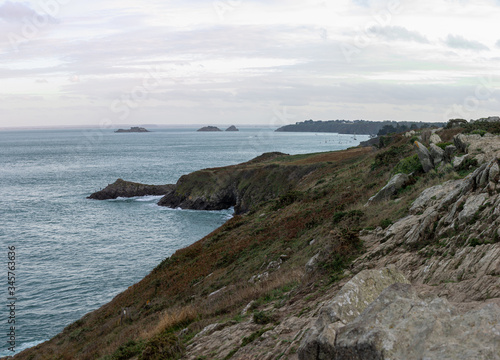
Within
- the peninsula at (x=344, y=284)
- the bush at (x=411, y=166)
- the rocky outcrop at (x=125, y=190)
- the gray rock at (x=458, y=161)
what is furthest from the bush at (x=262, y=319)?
the rocky outcrop at (x=125, y=190)

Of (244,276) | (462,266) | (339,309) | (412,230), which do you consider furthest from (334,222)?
(339,309)

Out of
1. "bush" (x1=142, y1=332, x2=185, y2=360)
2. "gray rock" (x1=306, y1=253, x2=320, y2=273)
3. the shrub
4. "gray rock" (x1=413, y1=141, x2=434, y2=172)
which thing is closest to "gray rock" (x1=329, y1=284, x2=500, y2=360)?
"bush" (x1=142, y1=332, x2=185, y2=360)

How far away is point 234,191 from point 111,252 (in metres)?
31.7

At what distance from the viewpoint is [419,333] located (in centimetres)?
565

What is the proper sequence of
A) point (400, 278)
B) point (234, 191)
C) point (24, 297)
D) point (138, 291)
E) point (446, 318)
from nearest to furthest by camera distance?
point (446, 318) → point (400, 278) → point (138, 291) → point (24, 297) → point (234, 191)

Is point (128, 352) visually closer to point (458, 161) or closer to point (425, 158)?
point (458, 161)

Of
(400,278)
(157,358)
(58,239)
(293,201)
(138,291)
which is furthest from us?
(58,239)

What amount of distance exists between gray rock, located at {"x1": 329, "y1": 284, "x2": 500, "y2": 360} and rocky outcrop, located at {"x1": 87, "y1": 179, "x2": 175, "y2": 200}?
79046 mm

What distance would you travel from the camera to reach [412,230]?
12.4 m

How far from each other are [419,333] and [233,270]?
16674mm

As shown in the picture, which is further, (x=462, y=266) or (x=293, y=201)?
(x=293, y=201)

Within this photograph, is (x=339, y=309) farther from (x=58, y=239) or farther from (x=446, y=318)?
(x=58, y=239)

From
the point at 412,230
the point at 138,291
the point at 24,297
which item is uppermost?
the point at 412,230

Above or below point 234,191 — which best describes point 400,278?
above
